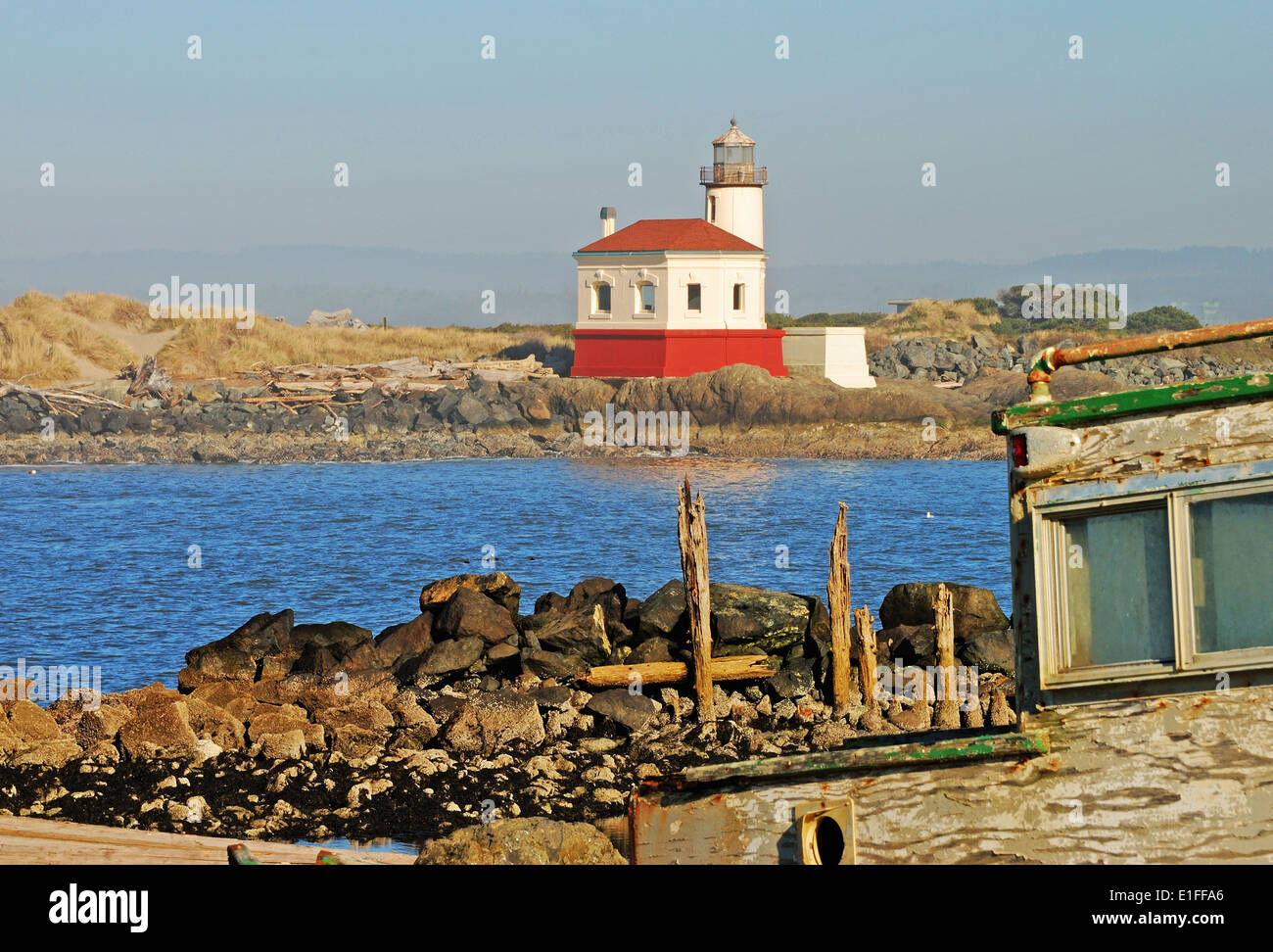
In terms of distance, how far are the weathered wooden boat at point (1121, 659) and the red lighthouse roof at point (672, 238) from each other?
5795 cm

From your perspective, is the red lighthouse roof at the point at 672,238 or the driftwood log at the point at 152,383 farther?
the driftwood log at the point at 152,383

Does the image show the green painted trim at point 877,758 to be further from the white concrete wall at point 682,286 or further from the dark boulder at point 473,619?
the white concrete wall at point 682,286

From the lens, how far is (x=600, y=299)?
66.6 metres

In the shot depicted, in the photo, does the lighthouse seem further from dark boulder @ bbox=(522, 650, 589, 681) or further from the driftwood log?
dark boulder @ bbox=(522, 650, 589, 681)

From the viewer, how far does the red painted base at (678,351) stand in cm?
6419

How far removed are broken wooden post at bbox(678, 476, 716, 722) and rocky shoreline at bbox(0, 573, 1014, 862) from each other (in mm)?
277

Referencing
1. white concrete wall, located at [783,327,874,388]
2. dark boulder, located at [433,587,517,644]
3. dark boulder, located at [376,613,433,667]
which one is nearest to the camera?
dark boulder, located at [433,587,517,644]

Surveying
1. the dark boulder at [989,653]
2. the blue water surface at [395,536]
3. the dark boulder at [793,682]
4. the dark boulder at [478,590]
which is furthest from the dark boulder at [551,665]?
the blue water surface at [395,536]

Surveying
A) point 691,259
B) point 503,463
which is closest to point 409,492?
point 503,463

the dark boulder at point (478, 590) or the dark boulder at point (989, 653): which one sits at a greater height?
the dark boulder at point (478, 590)

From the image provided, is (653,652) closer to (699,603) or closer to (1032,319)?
(699,603)

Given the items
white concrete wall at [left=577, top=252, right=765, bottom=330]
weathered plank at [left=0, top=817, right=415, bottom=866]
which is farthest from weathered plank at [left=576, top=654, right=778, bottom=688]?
white concrete wall at [left=577, top=252, right=765, bottom=330]

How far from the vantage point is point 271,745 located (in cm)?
1620

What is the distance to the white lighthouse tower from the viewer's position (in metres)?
69.1
